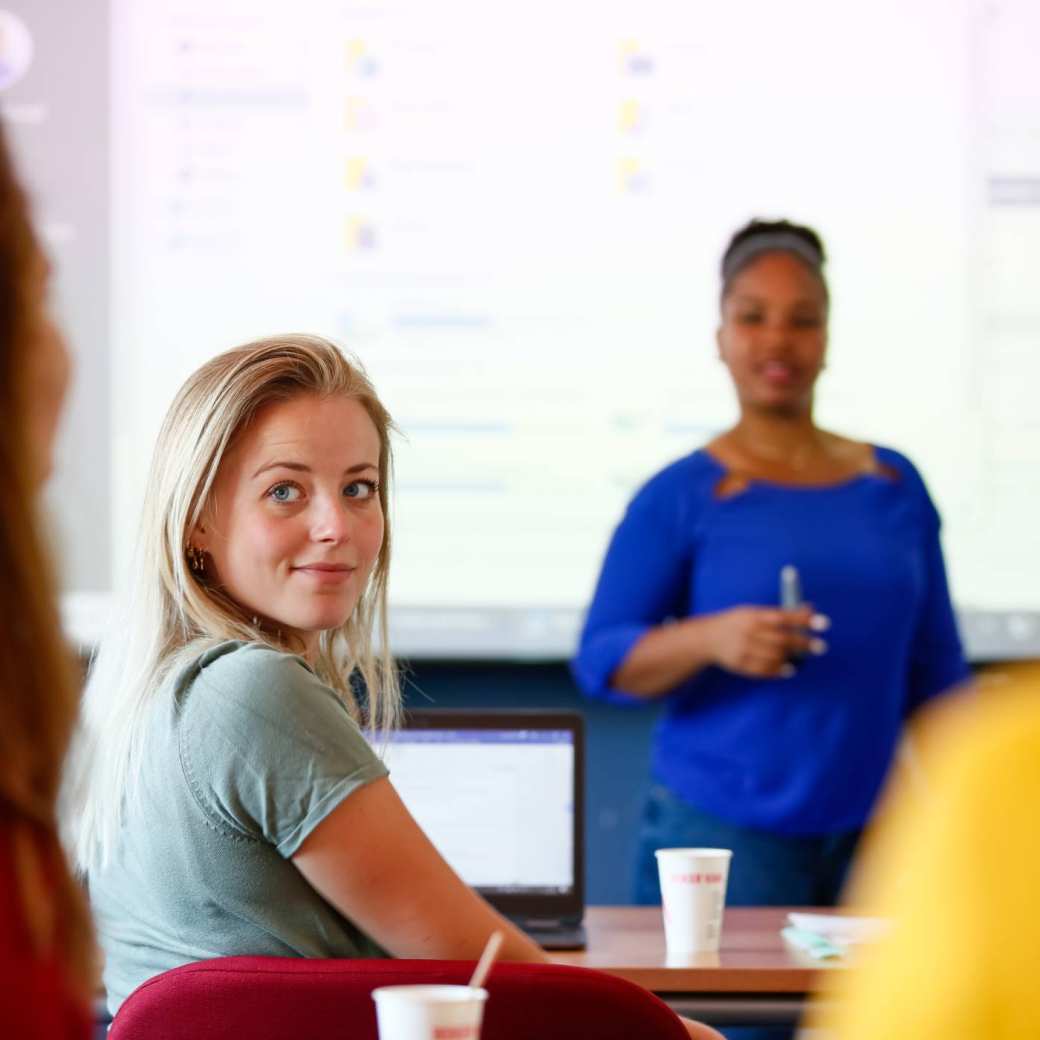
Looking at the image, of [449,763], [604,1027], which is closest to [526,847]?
[449,763]

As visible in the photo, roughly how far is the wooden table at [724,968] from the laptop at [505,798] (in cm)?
10

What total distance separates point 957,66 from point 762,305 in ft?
4.00

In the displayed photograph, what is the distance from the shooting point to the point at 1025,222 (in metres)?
3.66

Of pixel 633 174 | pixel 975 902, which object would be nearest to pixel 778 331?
pixel 633 174

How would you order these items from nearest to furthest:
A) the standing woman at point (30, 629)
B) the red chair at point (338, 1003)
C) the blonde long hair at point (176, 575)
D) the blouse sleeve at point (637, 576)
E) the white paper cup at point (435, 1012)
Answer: the standing woman at point (30, 629)
the white paper cup at point (435, 1012)
the red chair at point (338, 1003)
the blonde long hair at point (176, 575)
the blouse sleeve at point (637, 576)

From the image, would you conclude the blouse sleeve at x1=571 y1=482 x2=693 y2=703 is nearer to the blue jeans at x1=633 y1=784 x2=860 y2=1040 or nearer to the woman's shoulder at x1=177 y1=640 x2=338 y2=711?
the blue jeans at x1=633 y1=784 x2=860 y2=1040

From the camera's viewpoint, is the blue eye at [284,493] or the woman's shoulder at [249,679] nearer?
the woman's shoulder at [249,679]

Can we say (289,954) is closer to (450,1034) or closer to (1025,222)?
(450,1034)

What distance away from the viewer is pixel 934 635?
264 cm

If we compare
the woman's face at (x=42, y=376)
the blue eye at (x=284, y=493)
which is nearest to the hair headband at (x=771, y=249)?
Answer: the blue eye at (x=284, y=493)

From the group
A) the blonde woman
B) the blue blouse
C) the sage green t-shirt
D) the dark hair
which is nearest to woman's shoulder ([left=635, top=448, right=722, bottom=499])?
the blue blouse

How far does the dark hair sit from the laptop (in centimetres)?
93

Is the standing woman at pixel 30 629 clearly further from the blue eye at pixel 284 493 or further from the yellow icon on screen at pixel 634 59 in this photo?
the yellow icon on screen at pixel 634 59

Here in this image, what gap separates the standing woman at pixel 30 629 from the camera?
0.74 meters
